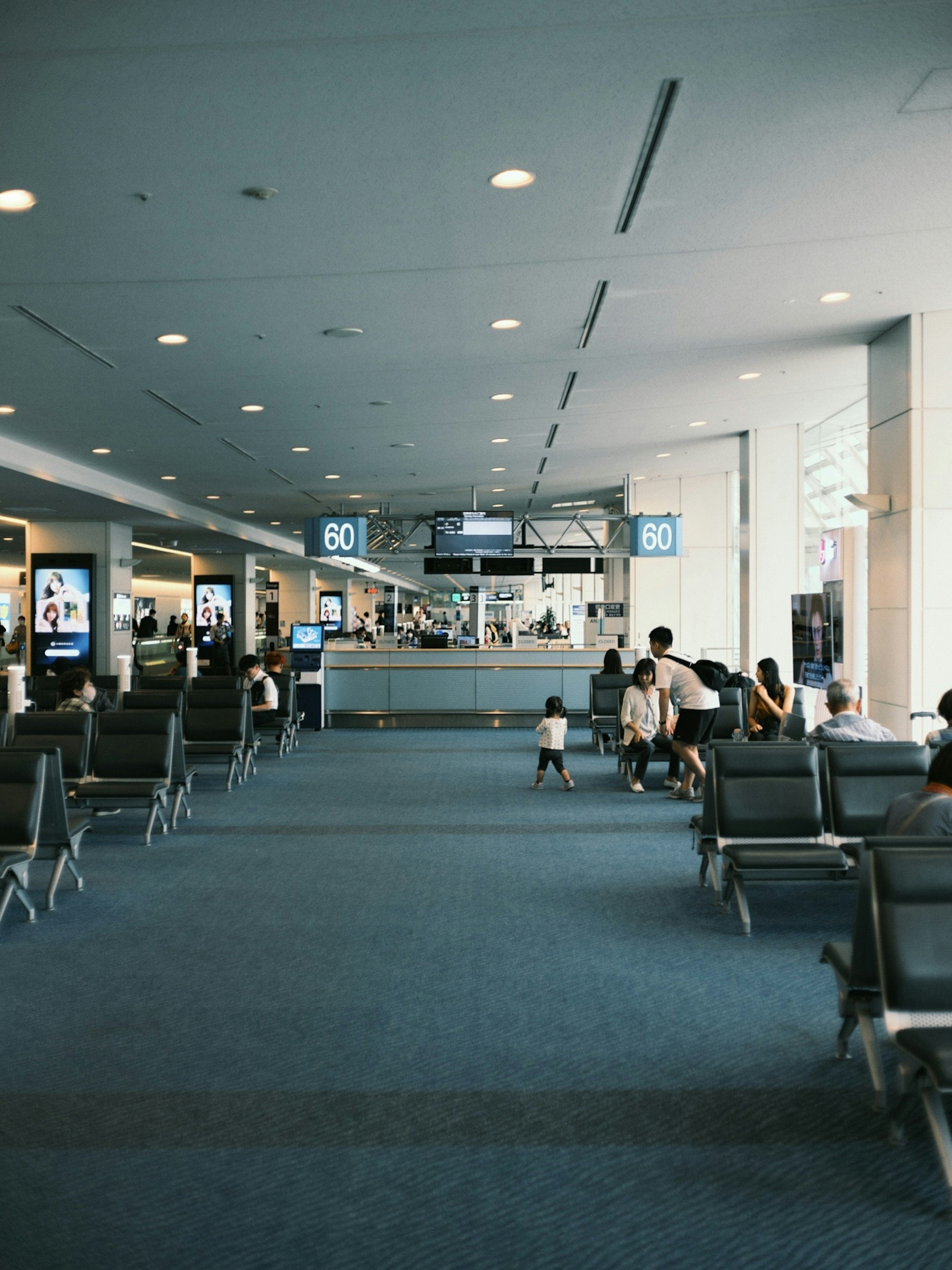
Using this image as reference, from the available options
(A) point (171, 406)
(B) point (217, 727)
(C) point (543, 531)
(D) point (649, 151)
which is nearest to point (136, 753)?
Answer: (B) point (217, 727)

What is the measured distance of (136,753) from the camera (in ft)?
27.6

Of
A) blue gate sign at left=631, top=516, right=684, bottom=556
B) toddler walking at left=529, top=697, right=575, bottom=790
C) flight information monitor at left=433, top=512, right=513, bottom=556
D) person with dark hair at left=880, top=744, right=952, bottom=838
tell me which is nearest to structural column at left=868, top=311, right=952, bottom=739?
toddler walking at left=529, top=697, right=575, bottom=790

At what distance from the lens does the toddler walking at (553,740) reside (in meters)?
10.8

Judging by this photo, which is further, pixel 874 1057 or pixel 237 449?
pixel 237 449

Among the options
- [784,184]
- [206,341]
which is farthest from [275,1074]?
[206,341]

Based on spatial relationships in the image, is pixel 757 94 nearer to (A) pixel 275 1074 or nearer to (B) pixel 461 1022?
(B) pixel 461 1022

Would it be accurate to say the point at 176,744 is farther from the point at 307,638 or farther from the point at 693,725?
the point at 307,638

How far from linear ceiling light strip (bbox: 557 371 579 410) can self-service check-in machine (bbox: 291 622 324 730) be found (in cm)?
716

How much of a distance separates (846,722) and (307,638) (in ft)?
38.7

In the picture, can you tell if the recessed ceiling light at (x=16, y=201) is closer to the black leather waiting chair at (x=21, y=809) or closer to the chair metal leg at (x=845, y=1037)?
the black leather waiting chair at (x=21, y=809)

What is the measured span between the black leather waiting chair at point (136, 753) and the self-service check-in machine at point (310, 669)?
8.56 m

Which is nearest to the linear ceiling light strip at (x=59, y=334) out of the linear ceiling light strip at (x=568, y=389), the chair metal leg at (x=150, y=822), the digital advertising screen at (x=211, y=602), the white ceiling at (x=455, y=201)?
the white ceiling at (x=455, y=201)

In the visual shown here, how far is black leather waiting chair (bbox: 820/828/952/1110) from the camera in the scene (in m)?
3.64

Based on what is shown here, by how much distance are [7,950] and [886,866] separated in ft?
14.7
